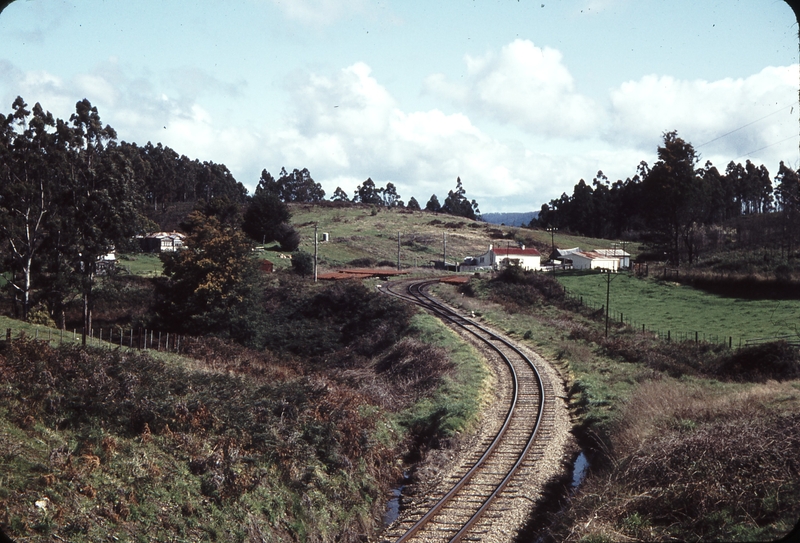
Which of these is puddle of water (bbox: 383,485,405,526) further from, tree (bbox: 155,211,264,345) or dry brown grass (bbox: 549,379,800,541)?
tree (bbox: 155,211,264,345)

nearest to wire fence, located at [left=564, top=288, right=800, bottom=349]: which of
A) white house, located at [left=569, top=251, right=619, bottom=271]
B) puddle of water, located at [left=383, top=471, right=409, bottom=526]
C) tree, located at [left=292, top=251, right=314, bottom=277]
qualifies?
puddle of water, located at [left=383, top=471, right=409, bottom=526]

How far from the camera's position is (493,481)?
1639cm

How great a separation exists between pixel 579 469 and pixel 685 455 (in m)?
5.84

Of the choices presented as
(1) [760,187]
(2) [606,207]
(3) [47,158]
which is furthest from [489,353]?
(1) [760,187]

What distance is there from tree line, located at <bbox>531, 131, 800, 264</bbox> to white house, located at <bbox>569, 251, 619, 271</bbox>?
317 inches

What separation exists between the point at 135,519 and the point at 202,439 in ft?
13.0

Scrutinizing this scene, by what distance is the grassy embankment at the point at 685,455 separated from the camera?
10.1 meters

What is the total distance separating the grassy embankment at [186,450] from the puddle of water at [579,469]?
3.92 metres

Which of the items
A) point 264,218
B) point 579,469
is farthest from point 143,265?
point 579,469

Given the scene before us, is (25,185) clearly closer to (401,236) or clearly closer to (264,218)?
(264,218)

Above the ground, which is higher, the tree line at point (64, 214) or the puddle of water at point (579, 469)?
the tree line at point (64, 214)

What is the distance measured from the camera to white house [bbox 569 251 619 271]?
7894 centimetres

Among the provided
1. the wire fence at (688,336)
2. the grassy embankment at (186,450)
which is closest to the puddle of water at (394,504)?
the grassy embankment at (186,450)

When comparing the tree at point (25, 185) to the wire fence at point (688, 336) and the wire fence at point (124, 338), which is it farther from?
the wire fence at point (688, 336)
